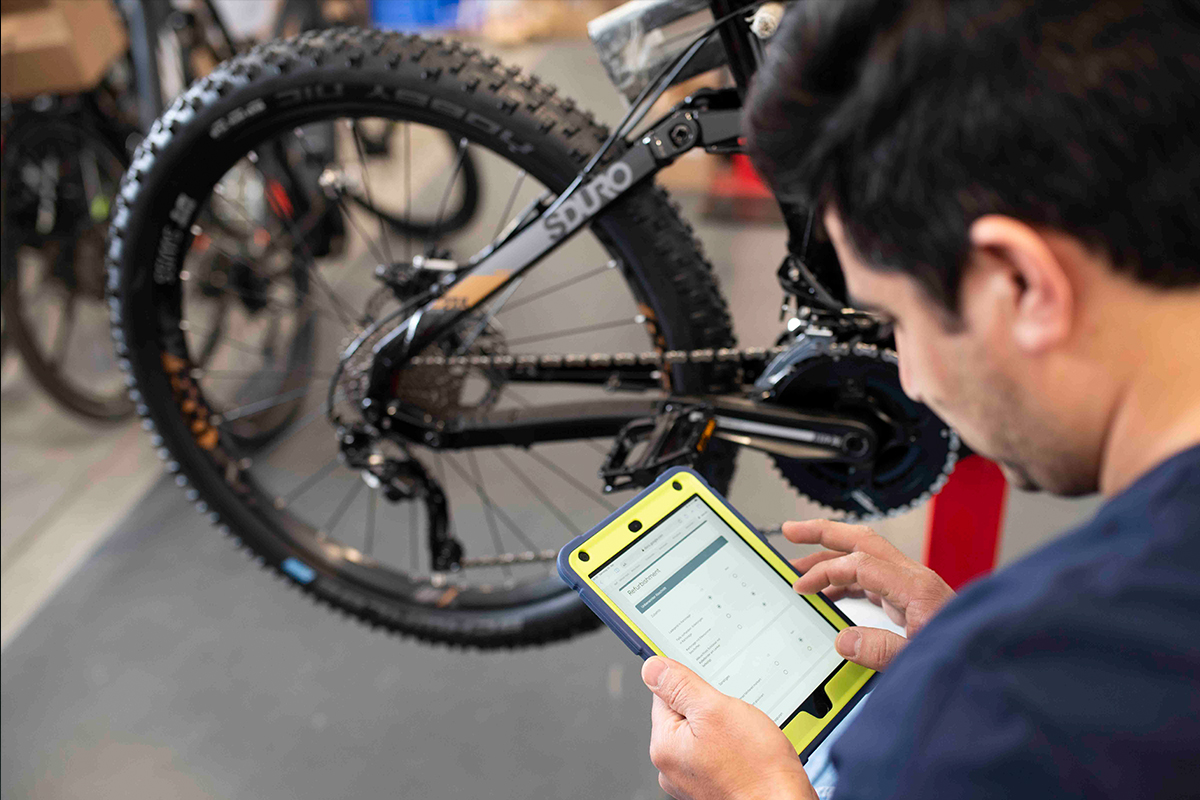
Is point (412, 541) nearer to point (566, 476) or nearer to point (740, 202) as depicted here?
point (566, 476)

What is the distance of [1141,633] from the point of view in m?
0.35

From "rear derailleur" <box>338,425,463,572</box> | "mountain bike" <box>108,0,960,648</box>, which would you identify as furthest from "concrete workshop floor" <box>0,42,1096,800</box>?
"rear derailleur" <box>338,425,463,572</box>

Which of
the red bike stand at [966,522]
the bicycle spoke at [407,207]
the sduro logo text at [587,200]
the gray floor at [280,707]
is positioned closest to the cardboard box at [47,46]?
the bicycle spoke at [407,207]

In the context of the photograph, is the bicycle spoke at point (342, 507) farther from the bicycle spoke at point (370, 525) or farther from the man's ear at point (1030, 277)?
the man's ear at point (1030, 277)

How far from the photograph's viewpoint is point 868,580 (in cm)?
71

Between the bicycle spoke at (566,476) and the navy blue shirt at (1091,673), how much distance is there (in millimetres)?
1112

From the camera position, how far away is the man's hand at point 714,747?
54 cm

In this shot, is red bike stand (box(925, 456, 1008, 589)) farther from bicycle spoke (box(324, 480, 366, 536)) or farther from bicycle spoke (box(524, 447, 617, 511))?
bicycle spoke (box(324, 480, 366, 536))

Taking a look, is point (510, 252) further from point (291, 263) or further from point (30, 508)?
point (30, 508)

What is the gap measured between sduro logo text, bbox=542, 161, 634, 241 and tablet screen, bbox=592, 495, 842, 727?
347 millimetres

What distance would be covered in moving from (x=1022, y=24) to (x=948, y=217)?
0.08 meters

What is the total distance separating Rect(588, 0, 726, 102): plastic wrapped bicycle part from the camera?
0.98 meters

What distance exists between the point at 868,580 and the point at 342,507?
111 centimetres

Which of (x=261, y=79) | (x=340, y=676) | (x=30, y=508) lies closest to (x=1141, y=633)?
(x=261, y=79)
